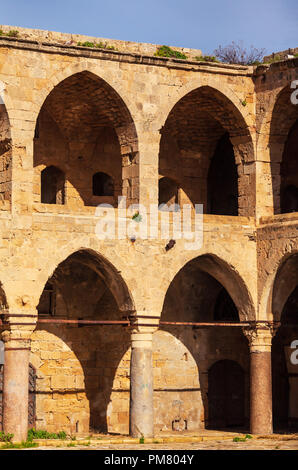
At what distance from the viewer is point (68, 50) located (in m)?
26.5

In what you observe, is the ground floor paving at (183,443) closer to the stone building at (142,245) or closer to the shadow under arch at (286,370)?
the stone building at (142,245)

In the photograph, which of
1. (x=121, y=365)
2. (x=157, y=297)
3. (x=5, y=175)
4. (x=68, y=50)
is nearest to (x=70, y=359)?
(x=121, y=365)

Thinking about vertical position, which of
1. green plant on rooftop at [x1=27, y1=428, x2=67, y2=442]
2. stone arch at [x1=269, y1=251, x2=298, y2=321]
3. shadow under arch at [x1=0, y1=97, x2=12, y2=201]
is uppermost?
shadow under arch at [x1=0, y1=97, x2=12, y2=201]

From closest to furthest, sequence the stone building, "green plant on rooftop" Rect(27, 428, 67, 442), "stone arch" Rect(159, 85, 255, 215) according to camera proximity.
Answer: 1. the stone building
2. "green plant on rooftop" Rect(27, 428, 67, 442)
3. "stone arch" Rect(159, 85, 255, 215)

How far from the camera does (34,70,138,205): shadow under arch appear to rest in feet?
89.1

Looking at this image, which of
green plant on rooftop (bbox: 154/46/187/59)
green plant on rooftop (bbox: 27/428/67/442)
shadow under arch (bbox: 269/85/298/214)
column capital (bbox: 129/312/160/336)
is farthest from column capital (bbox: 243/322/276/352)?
green plant on rooftop (bbox: 154/46/187/59)

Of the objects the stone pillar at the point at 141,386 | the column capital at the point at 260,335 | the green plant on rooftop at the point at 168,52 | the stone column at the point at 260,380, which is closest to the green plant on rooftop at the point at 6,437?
the stone pillar at the point at 141,386

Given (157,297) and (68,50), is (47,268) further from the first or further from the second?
(68,50)

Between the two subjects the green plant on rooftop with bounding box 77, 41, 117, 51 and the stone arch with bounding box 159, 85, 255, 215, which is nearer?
the green plant on rooftop with bounding box 77, 41, 117, 51

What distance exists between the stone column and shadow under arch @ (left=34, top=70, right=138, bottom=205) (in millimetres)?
3970

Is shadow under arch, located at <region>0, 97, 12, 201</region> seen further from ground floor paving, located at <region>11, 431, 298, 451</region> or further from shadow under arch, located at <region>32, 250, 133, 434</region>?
ground floor paving, located at <region>11, 431, 298, 451</region>

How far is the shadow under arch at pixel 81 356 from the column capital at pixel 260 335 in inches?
105

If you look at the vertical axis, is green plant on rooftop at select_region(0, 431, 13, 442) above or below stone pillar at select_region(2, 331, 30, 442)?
below
